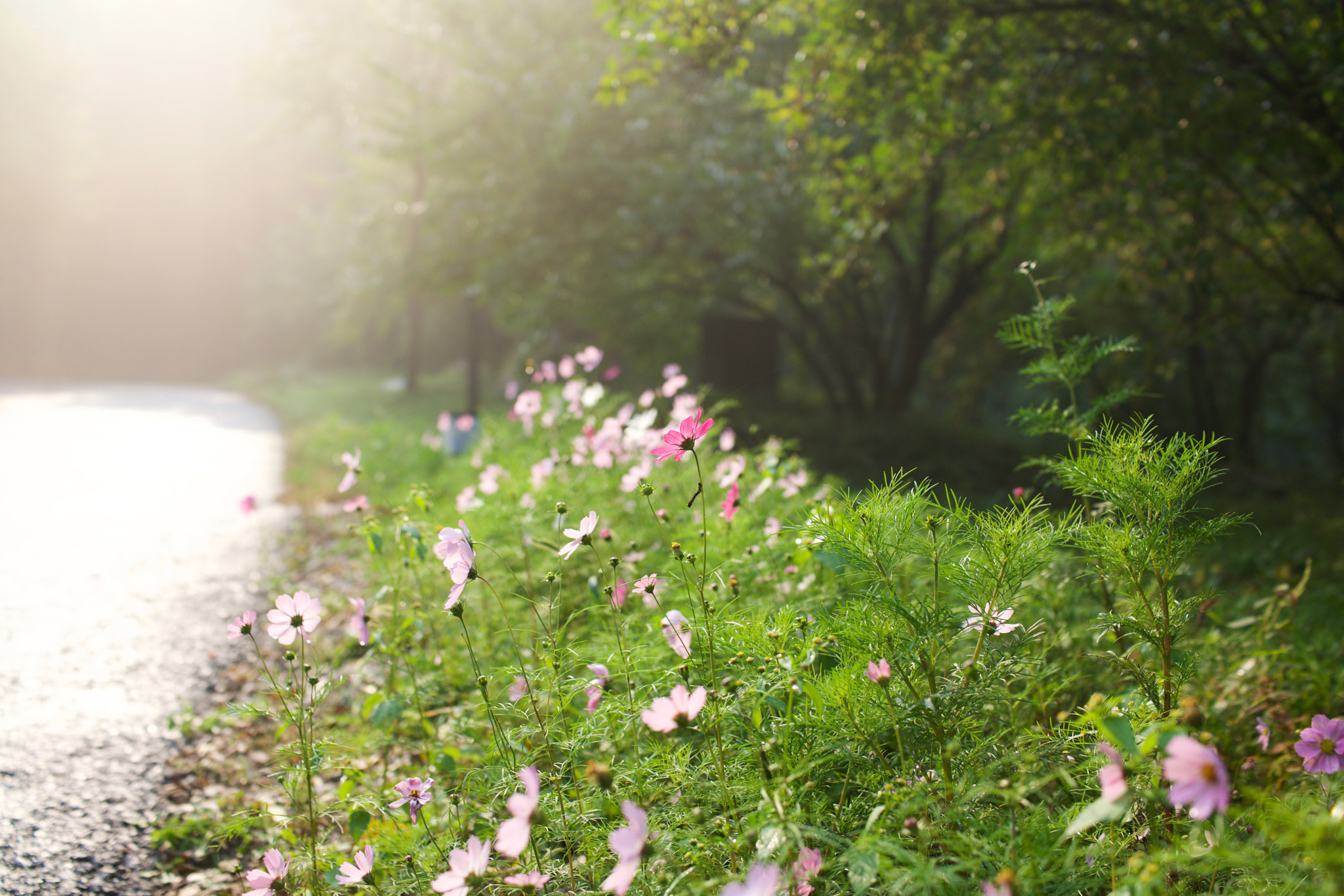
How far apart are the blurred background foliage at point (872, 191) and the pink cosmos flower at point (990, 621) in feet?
10.3

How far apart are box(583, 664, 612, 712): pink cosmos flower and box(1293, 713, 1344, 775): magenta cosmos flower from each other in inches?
50.9

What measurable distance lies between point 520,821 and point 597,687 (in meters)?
0.58

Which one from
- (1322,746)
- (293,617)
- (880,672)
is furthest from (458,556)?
(1322,746)

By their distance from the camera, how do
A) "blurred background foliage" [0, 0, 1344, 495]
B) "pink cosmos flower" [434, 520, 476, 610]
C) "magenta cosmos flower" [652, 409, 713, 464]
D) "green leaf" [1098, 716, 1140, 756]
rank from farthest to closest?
"blurred background foliage" [0, 0, 1344, 495]
"pink cosmos flower" [434, 520, 476, 610]
"magenta cosmos flower" [652, 409, 713, 464]
"green leaf" [1098, 716, 1140, 756]

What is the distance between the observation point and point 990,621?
1.57 meters

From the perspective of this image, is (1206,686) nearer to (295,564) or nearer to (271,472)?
(295,564)

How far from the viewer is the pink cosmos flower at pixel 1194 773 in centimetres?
92

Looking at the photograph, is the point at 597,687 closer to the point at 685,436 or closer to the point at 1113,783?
the point at 685,436

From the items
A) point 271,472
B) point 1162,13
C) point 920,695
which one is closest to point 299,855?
point 920,695

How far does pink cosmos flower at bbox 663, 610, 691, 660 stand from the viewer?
166 centimetres

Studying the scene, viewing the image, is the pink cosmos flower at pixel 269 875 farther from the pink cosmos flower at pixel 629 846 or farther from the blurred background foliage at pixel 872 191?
the blurred background foliage at pixel 872 191

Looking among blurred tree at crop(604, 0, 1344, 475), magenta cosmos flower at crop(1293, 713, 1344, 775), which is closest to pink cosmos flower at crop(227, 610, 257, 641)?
magenta cosmos flower at crop(1293, 713, 1344, 775)

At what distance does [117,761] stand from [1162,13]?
6459 mm

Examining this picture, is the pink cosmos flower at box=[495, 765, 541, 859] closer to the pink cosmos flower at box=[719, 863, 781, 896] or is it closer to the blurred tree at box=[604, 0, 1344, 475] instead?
the pink cosmos flower at box=[719, 863, 781, 896]
